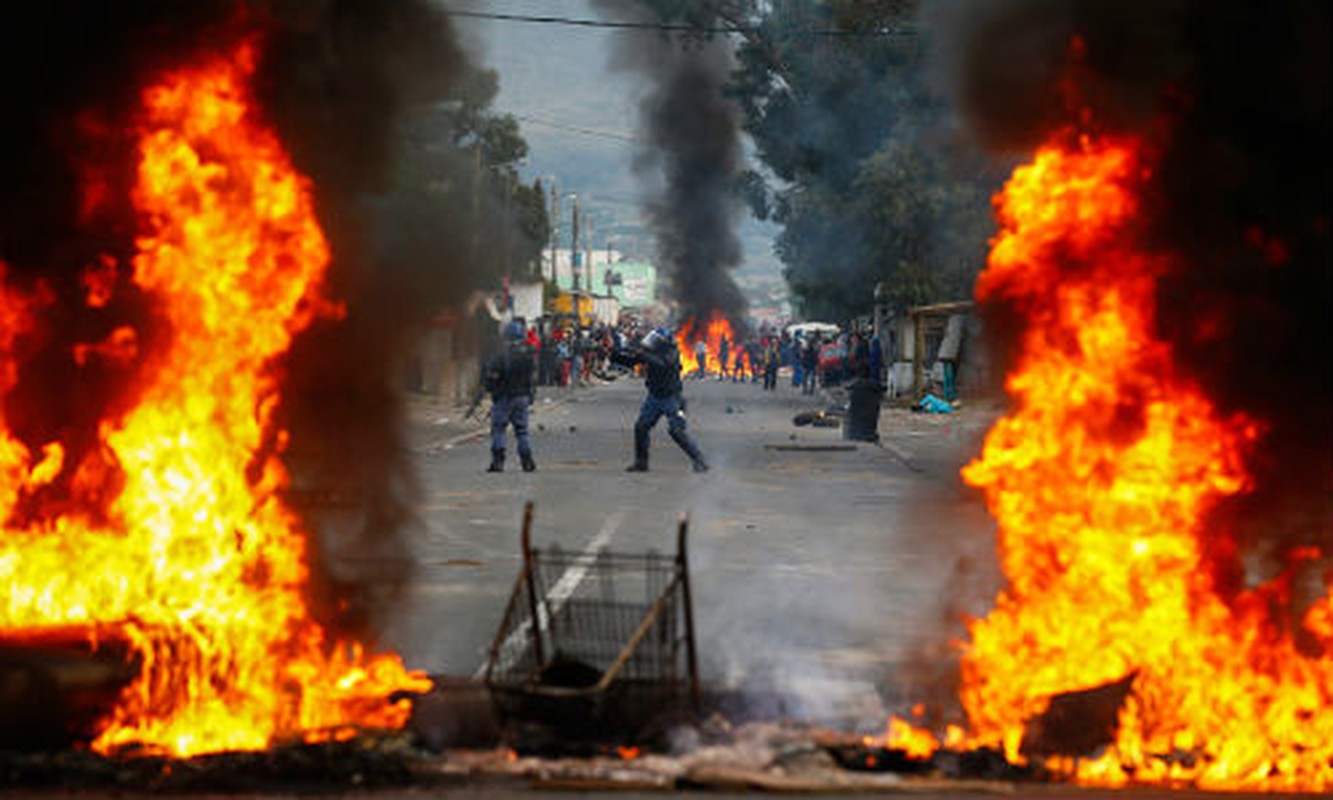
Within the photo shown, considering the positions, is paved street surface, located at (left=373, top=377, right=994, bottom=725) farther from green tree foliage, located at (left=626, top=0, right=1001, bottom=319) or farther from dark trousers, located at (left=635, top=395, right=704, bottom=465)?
green tree foliage, located at (left=626, top=0, right=1001, bottom=319)

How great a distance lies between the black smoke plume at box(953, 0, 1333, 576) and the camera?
803 cm

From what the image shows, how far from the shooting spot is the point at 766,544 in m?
15.8

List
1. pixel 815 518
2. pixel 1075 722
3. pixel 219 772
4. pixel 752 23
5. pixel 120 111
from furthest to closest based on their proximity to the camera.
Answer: pixel 752 23, pixel 815 518, pixel 120 111, pixel 1075 722, pixel 219 772

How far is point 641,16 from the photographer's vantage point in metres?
36.5

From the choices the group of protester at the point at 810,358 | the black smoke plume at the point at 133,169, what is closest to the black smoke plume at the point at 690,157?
the group of protester at the point at 810,358

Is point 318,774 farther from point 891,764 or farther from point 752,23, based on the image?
point 752,23

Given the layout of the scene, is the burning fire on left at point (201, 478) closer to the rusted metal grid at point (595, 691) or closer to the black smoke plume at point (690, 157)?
the rusted metal grid at point (595, 691)

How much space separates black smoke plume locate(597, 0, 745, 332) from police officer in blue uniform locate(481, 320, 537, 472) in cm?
1139

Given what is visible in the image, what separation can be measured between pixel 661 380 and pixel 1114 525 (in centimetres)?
1557

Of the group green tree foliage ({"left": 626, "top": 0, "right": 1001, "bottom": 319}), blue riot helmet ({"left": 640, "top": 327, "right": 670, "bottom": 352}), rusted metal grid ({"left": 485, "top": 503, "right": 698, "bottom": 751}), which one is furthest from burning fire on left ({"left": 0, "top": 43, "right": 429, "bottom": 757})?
green tree foliage ({"left": 626, "top": 0, "right": 1001, "bottom": 319})

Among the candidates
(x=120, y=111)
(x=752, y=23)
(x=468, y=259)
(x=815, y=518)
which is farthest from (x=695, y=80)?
(x=120, y=111)

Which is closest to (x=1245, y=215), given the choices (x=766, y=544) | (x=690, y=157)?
(x=766, y=544)

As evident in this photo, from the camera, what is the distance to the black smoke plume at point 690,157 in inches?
1610

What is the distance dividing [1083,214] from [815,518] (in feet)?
33.4
